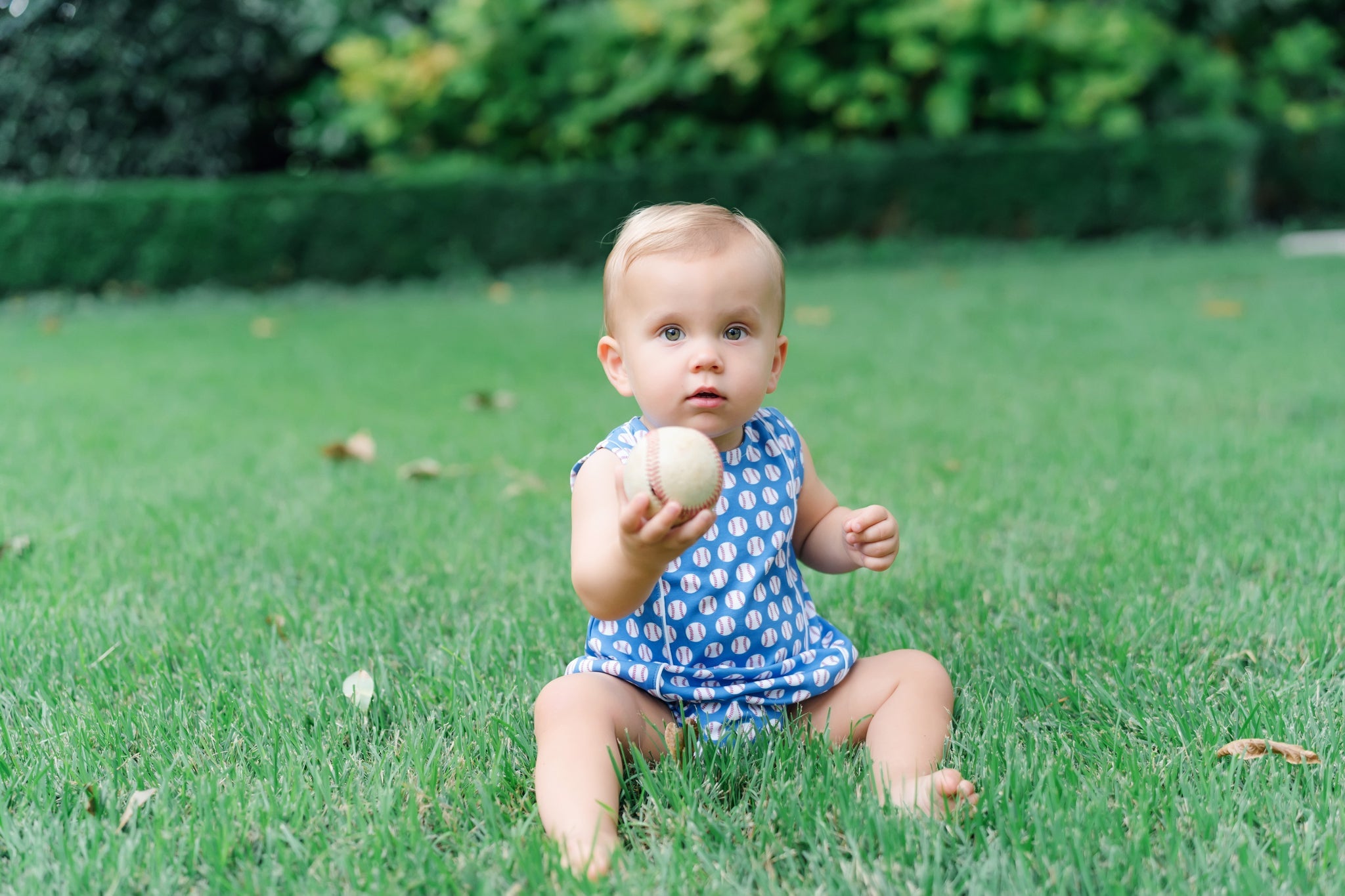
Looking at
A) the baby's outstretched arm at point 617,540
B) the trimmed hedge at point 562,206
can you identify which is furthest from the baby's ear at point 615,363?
the trimmed hedge at point 562,206

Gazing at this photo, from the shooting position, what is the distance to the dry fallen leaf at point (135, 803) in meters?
1.63

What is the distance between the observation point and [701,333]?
5.86ft

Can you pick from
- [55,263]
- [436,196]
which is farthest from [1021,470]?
[55,263]

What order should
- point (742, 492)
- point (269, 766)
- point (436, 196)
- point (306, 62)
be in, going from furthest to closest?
point (306, 62) → point (436, 196) → point (742, 492) → point (269, 766)

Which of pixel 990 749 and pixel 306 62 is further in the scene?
pixel 306 62

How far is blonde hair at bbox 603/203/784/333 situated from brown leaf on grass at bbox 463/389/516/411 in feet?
10.4

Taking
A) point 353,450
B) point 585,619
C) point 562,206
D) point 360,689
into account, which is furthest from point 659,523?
point 562,206

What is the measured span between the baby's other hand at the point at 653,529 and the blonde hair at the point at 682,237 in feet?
1.17

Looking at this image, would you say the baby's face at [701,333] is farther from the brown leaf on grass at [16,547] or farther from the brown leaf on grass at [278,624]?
the brown leaf on grass at [16,547]

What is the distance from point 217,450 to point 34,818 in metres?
2.75

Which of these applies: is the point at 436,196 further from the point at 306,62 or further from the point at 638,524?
the point at 638,524

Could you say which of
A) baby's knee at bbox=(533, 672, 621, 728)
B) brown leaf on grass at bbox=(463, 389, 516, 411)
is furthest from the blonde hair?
brown leaf on grass at bbox=(463, 389, 516, 411)

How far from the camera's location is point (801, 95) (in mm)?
12938

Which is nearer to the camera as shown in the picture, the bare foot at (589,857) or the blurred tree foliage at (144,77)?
the bare foot at (589,857)
